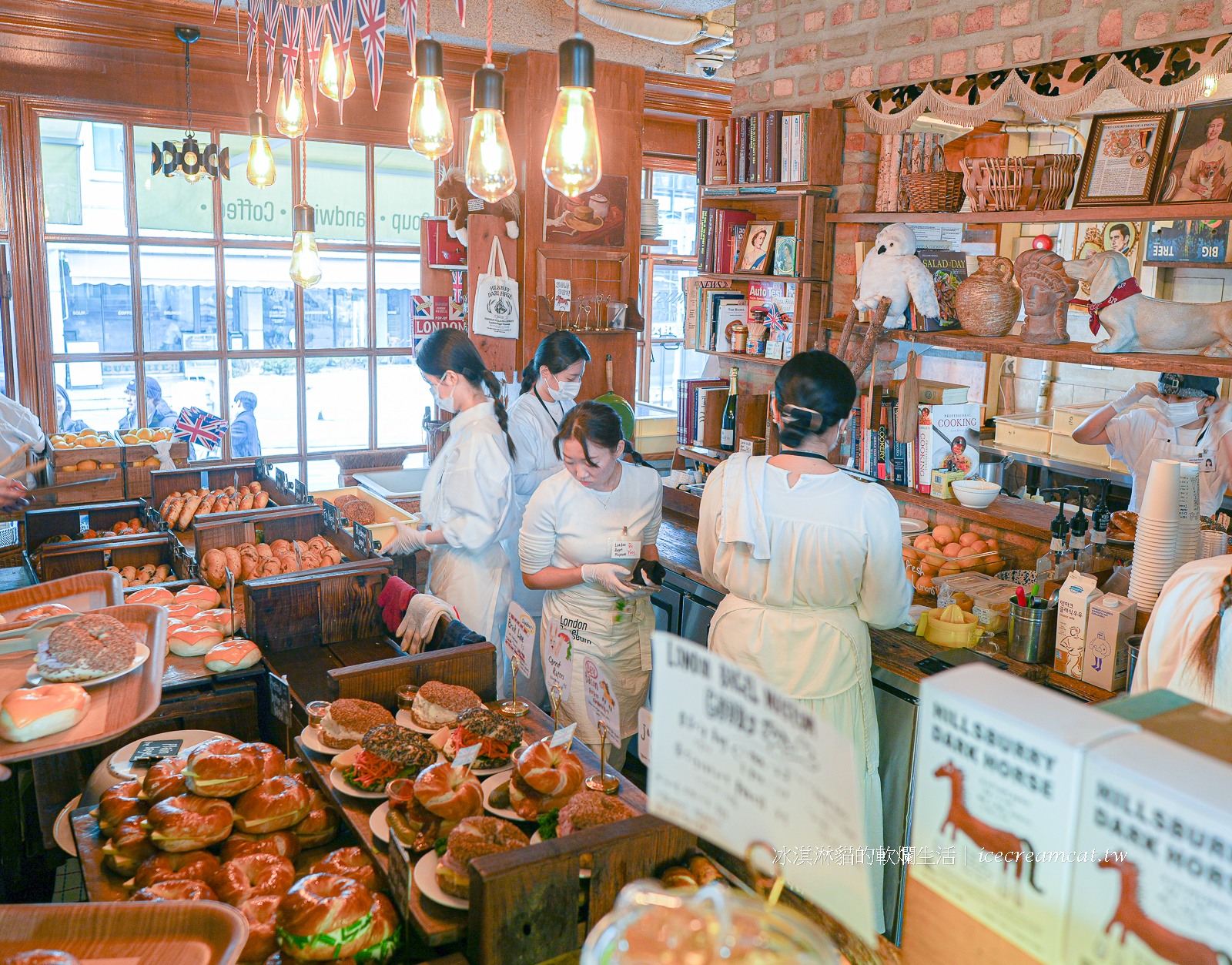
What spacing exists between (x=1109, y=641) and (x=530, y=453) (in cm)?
258

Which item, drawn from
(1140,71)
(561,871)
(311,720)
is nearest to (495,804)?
(561,871)

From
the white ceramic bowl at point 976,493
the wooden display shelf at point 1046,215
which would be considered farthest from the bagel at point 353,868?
the wooden display shelf at point 1046,215

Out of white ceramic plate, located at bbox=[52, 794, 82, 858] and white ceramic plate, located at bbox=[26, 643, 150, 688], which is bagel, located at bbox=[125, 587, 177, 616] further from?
white ceramic plate, located at bbox=[52, 794, 82, 858]

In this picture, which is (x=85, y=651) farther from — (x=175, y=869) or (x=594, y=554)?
(x=594, y=554)

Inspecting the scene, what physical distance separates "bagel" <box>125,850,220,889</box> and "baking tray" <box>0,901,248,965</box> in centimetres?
24

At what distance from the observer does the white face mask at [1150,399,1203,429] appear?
4.13 m

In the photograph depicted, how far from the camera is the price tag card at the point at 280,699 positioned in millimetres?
2484

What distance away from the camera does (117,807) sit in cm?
185

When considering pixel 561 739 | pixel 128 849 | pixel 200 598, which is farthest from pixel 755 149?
pixel 128 849

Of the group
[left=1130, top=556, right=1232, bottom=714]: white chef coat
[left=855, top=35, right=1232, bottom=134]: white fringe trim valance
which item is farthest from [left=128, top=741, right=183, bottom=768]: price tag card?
[left=855, top=35, right=1232, bottom=134]: white fringe trim valance

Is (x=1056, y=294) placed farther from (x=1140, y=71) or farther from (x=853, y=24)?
(x=853, y=24)

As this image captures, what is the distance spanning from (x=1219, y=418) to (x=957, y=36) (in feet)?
6.26

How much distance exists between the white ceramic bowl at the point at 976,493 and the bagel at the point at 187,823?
9.41 feet

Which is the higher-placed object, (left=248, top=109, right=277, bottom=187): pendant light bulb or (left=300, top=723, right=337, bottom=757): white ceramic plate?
(left=248, top=109, right=277, bottom=187): pendant light bulb
